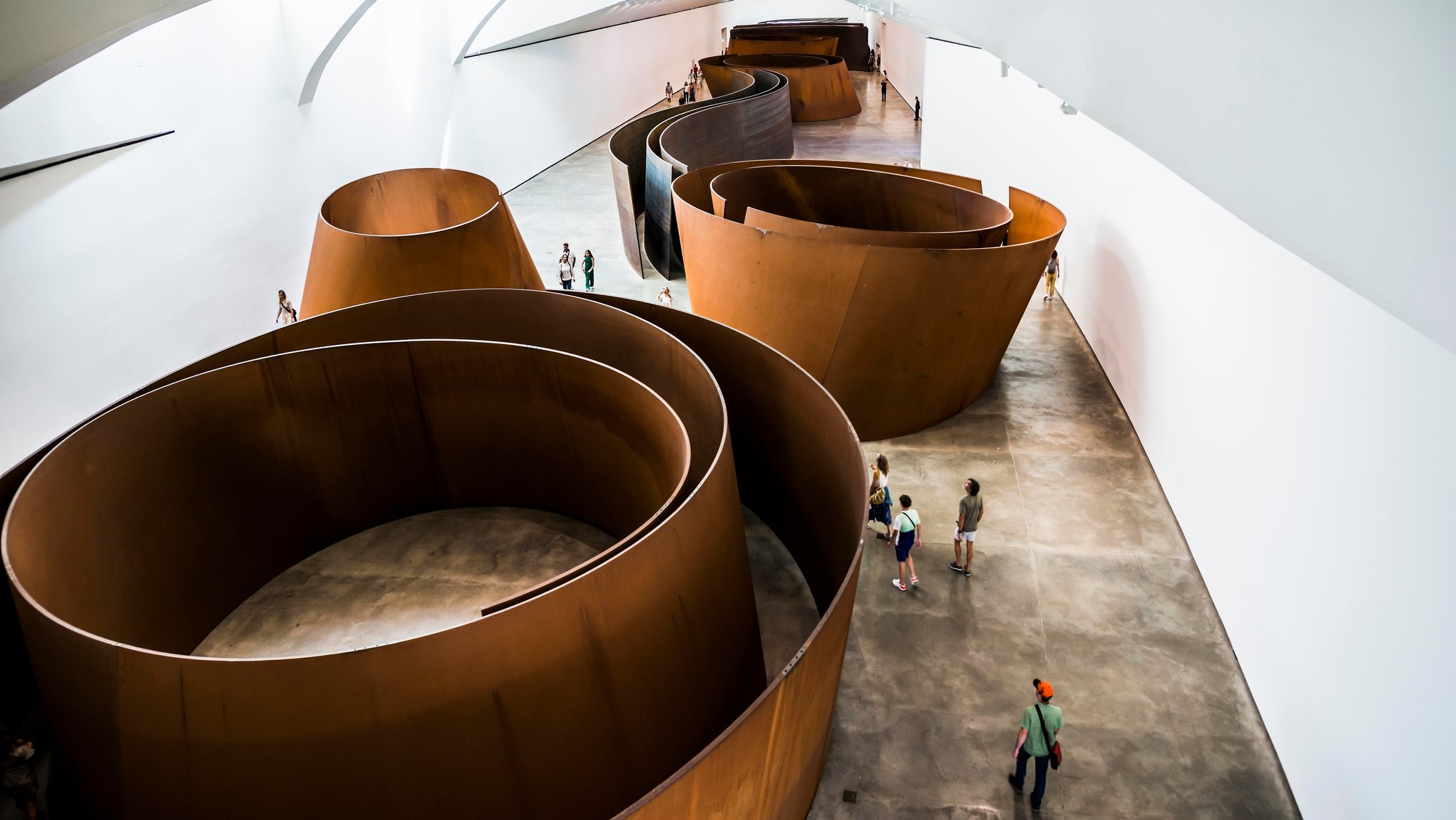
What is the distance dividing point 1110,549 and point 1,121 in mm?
10499

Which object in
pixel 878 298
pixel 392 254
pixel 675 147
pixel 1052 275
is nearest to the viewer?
pixel 878 298

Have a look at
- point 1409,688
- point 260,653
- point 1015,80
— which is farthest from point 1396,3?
point 1015,80

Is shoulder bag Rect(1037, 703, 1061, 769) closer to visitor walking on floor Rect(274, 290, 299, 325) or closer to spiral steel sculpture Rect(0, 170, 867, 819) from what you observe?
spiral steel sculpture Rect(0, 170, 867, 819)

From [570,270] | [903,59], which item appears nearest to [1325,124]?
[570,270]

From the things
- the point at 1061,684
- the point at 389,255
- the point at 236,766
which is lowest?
the point at 1061,684

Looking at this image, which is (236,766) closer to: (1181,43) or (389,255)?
(1181,43)

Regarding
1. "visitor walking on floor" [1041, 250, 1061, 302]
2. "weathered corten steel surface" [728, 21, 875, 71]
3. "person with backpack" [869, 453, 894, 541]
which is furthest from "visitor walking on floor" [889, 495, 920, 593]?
"weathered corten steel surface" [728, 21, 875, 71]

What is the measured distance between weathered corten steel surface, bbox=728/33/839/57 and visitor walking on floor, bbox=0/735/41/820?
32.8 m

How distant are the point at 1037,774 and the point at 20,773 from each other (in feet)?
18.7

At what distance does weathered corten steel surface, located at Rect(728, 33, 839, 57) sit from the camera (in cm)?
3447

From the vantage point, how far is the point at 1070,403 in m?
10.1

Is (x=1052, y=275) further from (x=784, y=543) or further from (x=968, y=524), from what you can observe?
(x=784, y=543)

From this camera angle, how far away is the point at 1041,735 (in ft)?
16.6

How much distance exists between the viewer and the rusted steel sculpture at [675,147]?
14.3 metres
